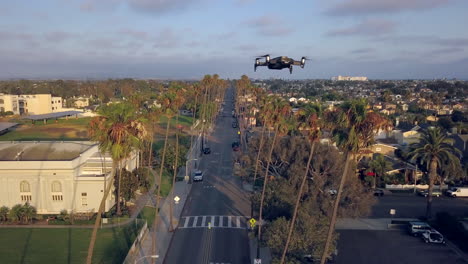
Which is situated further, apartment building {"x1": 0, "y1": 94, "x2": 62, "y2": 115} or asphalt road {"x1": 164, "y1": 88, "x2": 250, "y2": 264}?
apartment building {"x1": 0, "y1": 94, "x2": 62, "y2": 115}

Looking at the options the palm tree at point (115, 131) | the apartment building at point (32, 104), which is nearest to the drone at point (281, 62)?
the palm tree at point (115, 131)

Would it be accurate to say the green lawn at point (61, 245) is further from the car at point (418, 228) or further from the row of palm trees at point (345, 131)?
the car at point (418, 228)

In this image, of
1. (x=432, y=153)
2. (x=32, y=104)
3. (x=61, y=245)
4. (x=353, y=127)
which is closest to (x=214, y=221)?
(x=61, y=245)

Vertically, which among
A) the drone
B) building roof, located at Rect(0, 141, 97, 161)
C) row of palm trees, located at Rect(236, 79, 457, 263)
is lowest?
building roof, located at Rect(0, 141, 97, 161)

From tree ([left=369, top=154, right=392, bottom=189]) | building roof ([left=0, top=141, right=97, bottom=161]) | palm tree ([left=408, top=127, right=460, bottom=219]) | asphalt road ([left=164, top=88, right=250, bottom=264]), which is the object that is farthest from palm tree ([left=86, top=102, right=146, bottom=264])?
tree ([left=369, top=154, right=392, bottom=189])

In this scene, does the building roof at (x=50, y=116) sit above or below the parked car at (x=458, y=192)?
above

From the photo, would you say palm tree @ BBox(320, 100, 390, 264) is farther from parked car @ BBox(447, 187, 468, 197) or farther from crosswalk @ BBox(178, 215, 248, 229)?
parked car @ BBox(447, 187, 468, 197)
